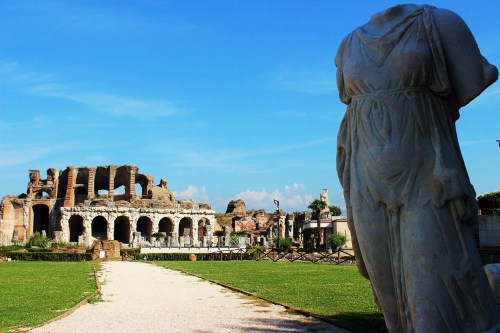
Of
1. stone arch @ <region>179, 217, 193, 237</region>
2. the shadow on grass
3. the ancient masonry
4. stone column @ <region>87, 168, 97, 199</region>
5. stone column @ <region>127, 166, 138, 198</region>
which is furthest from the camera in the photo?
stone column @ <region>127, 166, 138, 198</region>

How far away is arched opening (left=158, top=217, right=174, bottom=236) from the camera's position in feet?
202

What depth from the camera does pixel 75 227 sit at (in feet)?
202

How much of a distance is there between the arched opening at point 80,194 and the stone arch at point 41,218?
364cm

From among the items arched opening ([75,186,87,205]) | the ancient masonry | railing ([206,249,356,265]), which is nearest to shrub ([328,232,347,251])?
railing ([206,249,356,265])

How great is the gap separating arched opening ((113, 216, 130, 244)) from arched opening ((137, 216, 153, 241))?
1.88 m

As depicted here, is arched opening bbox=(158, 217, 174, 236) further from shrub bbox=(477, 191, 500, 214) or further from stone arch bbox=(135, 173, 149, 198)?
shrub bbox=(477, 191, 500, 214)

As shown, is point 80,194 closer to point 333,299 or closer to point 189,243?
point 189,243

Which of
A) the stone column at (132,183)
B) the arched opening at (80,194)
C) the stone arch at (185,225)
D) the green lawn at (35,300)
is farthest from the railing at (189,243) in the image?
the green lawn at (35,300)

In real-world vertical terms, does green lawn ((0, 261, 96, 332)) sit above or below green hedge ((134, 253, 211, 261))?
above

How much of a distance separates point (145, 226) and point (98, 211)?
22.2 feet

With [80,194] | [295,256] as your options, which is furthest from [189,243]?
[295,256]

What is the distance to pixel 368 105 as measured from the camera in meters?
2.94

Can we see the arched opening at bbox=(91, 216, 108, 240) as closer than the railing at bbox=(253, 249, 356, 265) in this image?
No

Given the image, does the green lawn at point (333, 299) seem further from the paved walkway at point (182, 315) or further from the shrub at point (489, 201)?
the shrub at point (489, 201)
